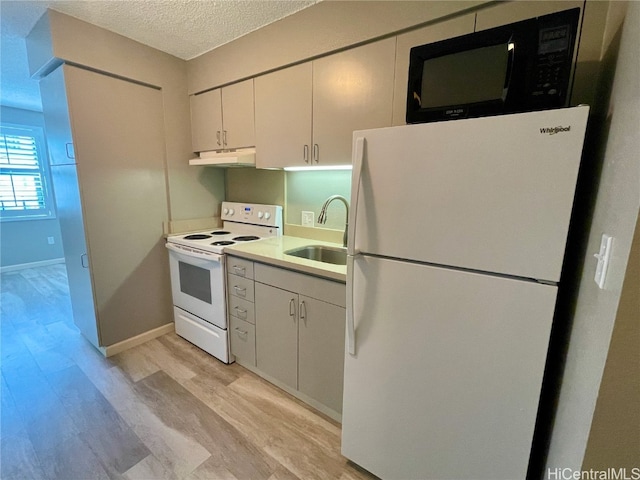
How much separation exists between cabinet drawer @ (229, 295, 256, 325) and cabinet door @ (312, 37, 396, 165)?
1.04 meters

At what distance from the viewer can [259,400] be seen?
181 cm

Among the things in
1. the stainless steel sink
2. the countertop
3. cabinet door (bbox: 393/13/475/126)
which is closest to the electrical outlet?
the countertop

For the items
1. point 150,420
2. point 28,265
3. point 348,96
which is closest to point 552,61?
point 348,96

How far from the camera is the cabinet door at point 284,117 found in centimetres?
176

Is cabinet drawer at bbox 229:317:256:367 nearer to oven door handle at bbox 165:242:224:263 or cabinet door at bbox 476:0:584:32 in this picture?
oven door handle at bbox 165:242:224:263

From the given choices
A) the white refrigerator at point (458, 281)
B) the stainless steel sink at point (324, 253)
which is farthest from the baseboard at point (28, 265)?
the white refrigerator at point (458, 281)

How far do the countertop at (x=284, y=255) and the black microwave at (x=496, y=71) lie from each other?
785mm

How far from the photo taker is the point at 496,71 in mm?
983

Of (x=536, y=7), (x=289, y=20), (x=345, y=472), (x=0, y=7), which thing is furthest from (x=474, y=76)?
(x=0, y=7)

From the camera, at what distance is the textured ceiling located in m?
1.64

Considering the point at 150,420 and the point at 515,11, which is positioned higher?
the point at 515,11

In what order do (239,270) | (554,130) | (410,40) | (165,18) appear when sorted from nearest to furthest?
1. (554,130)
2. (410,40)
3. (165,18)
4. (239,270)

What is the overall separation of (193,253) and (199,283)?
0.26 m

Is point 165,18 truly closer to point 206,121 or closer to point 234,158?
point 206,121
